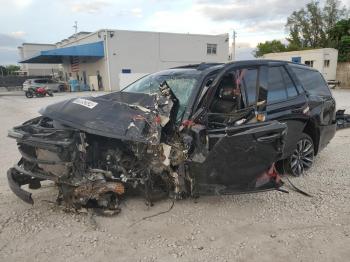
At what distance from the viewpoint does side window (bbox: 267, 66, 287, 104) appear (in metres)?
4.77

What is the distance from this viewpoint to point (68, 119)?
385 cm

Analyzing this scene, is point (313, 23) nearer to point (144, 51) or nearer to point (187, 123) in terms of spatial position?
point (144, 51)

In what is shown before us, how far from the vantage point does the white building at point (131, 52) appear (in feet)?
106

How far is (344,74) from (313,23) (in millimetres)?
21733

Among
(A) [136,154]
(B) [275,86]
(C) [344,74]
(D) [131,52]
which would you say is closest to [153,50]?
(D) [131,52]

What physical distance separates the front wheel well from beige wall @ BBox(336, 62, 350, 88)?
Result: 28.7 m

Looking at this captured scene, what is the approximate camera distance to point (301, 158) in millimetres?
5445

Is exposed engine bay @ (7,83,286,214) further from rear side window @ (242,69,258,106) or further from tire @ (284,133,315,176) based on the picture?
tire @ (284,133,315,176)

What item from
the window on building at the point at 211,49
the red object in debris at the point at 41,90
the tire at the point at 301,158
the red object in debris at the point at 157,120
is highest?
the window on building at the point at 211,49

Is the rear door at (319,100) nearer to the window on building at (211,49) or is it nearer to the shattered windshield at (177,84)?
the shattered windshield at (177,84)

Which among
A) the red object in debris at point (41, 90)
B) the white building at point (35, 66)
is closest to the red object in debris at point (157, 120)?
the red object in debris at point (41, 90)

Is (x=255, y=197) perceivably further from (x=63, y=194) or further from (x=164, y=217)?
(x=63, y=194)

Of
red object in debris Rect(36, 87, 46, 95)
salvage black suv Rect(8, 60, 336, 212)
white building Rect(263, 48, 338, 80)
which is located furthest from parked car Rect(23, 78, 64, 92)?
salvage black suv Rect(8, 60, 336, 212)

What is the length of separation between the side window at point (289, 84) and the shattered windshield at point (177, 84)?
4.88 ft
